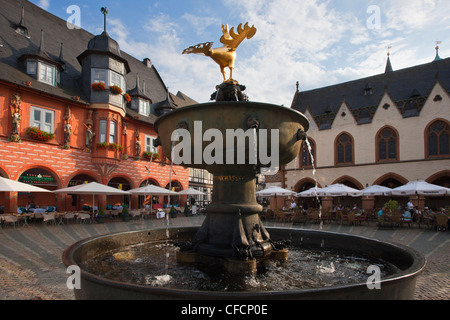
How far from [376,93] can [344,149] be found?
707 cm

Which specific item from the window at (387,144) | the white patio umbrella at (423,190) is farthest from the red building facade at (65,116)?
the window at (387,144)

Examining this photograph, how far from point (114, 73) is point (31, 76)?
5.76 m

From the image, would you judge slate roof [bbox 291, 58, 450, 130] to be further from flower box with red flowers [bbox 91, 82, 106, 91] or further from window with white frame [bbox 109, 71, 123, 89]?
flower box with red flowers [bbox 91, 82, 106, 91]

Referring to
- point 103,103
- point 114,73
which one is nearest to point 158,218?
point 103,103

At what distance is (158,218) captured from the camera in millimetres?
22328

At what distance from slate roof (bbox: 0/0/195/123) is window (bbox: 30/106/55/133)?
1312 millimetres

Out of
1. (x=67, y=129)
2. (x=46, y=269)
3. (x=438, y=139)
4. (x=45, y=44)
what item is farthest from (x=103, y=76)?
(x=438, y=139)

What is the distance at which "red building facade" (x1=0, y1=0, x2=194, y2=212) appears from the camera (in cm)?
1772

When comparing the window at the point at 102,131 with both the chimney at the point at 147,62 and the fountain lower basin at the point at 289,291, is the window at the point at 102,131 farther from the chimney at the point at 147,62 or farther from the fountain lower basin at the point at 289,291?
the fountain lower basin at the point at 289,291

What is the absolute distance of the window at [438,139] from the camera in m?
25.3

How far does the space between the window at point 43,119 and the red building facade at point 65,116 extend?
55 mm

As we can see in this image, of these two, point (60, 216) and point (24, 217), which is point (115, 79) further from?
point (24, 217)

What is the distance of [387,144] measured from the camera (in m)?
28.2

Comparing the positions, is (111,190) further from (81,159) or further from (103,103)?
(103,103)
